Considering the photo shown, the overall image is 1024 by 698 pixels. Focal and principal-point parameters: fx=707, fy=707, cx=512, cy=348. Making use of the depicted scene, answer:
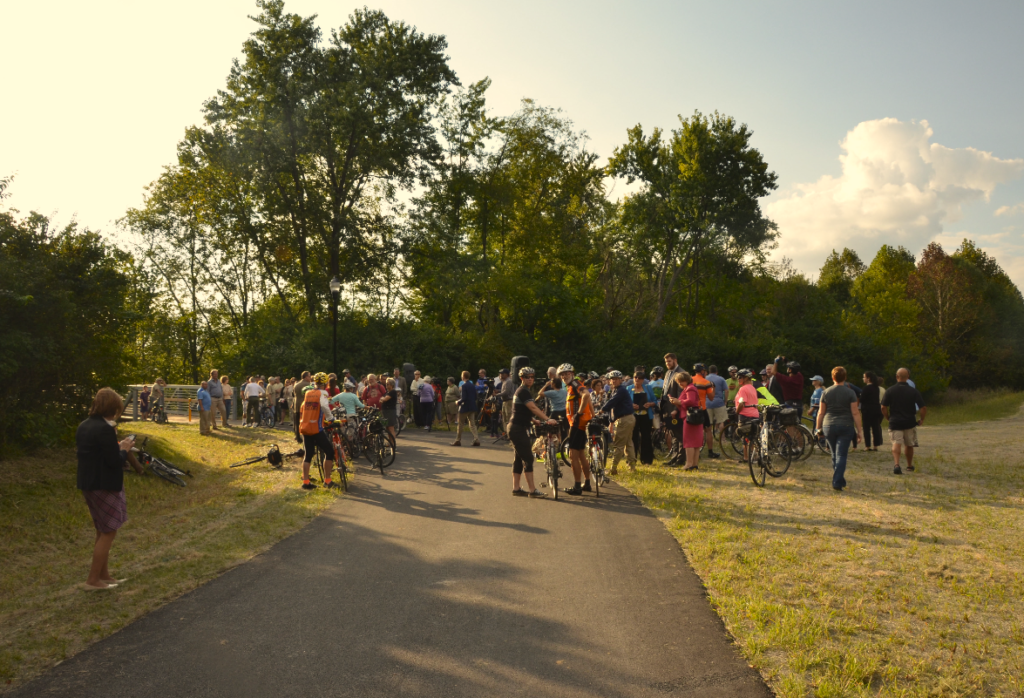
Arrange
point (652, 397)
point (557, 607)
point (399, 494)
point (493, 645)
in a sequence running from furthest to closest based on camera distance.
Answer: point (652, 397) < point (399, 494) < point (557, 607) < point (493, 645)

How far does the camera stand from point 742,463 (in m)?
14.3

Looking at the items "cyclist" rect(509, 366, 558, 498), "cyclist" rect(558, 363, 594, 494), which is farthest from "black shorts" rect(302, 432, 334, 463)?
"cyclist" rect(558, 363, 594, 494)

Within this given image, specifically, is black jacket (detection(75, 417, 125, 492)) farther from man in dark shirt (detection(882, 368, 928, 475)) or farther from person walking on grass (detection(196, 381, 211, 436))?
person walking on grass (detection(196, 381, 211, 436))

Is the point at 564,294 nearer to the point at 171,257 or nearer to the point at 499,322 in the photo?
the point at 499,322

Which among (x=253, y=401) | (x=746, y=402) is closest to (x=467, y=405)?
(x=746, y=402)

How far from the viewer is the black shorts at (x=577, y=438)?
1115 cm

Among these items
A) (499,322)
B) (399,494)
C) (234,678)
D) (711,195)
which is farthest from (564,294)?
(234,678)

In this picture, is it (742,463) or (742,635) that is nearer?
(742,635)

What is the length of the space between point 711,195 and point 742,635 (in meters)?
39.2

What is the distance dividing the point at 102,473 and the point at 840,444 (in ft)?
33.3

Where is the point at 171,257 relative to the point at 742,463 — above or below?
above

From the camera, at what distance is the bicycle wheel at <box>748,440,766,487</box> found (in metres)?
11.8

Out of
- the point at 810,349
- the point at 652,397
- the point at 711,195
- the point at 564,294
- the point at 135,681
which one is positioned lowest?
the point at 135,681

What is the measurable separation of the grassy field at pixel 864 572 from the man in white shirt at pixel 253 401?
1672 cm
